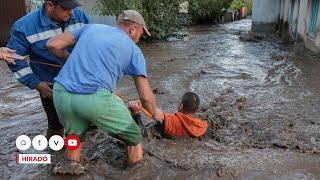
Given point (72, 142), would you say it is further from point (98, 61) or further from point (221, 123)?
point (221, 123)

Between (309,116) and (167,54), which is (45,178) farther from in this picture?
(167,54)

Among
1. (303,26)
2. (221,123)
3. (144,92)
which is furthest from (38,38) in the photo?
(303,26)

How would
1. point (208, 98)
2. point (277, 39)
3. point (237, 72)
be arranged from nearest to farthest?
1. point (208, 98)
2. point (237, 72)
3. point (277, 39)

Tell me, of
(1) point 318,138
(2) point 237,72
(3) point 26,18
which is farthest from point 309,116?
(3) point 26,18

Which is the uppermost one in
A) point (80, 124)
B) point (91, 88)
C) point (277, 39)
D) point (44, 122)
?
point (91, 88)

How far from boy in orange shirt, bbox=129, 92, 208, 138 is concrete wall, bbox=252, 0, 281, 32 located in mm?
15567

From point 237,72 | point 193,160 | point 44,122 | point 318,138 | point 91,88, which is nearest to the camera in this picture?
point 91,88

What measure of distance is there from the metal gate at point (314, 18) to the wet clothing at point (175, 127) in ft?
26.4

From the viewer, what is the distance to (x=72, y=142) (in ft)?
12.5

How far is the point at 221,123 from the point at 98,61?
291 centimetres

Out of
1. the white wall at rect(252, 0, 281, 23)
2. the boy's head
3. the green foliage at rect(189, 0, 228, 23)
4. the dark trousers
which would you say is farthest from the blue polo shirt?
the green foliage at rect(189, 0, 228, 23)

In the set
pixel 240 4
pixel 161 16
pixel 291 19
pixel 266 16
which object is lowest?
pixel 240 4

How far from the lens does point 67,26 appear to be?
14.4 ft

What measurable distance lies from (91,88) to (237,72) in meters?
6.86
